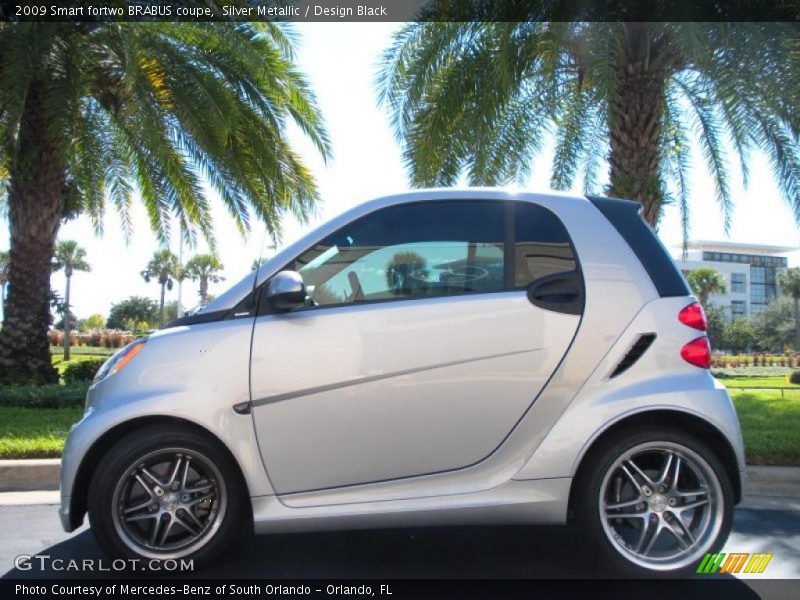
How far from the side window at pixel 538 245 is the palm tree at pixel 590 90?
192 inches

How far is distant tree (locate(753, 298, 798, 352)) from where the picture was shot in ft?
293

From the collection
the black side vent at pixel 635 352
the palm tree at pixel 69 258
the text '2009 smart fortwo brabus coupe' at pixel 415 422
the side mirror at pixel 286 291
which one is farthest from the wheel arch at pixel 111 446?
the palm tree at pixel 69 258

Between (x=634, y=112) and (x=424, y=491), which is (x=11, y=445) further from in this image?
(x=634, y=112)

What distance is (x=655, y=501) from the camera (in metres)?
3.64

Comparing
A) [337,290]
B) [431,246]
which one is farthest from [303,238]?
[431,246]

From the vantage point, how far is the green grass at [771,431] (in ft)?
20.5

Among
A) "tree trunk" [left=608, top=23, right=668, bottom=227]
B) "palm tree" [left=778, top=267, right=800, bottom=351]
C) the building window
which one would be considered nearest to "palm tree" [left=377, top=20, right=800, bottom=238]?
"tree trunk" [left=608, top=23, right=668, bottom=227]

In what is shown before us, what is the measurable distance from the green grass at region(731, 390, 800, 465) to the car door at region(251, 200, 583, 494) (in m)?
3.59

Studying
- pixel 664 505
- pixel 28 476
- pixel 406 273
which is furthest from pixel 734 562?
pixel 28 476

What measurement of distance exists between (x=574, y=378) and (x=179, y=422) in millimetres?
1954

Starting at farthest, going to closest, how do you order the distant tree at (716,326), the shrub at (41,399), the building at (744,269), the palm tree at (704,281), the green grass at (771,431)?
the building at (744,269) < the distant tree at (716,326) < the palm tree at (704,281) < the shrub at (41,399) < the green grass at (771,431)

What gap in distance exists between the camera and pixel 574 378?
3.65m

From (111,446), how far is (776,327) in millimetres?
99142

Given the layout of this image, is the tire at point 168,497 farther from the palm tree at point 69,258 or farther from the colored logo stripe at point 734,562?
the palm tree at point 69,258
